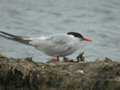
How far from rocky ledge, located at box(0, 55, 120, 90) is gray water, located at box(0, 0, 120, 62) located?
2977mm

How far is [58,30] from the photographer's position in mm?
9922

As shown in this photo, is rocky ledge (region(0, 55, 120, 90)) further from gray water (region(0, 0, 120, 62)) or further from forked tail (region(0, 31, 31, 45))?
gray water (region(0, 0, 120, 62))

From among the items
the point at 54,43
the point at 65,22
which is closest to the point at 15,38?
the point at 54,43

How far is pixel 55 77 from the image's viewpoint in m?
4.55

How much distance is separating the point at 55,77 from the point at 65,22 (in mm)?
6218

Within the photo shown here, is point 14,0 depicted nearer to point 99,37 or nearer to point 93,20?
point 93,20

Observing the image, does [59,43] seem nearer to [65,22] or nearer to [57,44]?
[57,44]

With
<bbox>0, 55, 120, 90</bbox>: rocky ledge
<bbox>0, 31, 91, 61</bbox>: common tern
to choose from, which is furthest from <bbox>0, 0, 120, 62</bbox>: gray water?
<bbox>0, 55, 120, 90</bbox>: rocky ledge

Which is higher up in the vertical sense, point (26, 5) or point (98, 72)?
point (26, 5)

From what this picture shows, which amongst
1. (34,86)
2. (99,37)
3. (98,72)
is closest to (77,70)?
(98,72)

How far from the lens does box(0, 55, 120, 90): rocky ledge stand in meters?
4.46

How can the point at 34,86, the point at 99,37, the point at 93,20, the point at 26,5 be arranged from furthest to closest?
the point at 26,5
the point at 93,20
the point at 99,37
the point at 34,86

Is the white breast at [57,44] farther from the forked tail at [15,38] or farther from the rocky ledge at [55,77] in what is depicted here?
the rocky ledge at [55,77]

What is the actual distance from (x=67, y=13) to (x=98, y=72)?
694cm
